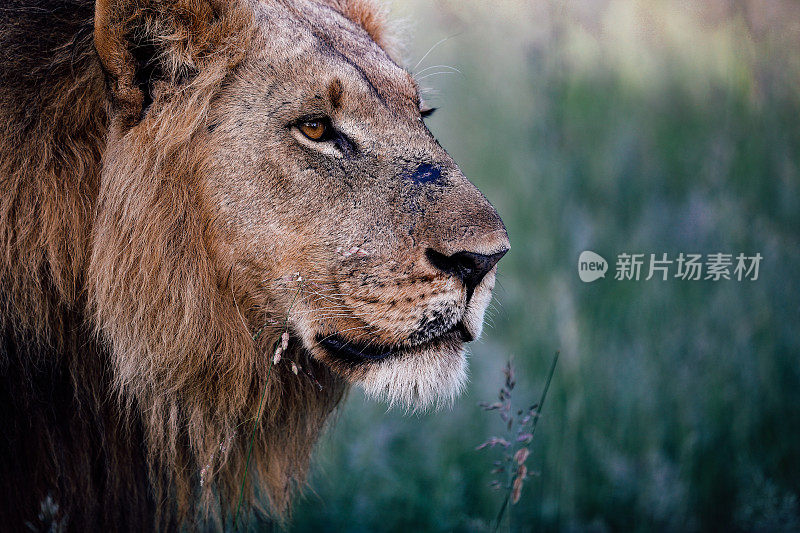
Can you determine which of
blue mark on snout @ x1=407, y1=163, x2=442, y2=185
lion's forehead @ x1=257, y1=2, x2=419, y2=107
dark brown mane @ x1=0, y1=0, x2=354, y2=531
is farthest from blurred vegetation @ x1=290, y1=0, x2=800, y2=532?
dark brown mane @ x1=0, y1=0, x2=354, y2=531

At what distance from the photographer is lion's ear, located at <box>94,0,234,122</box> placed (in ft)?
6.64

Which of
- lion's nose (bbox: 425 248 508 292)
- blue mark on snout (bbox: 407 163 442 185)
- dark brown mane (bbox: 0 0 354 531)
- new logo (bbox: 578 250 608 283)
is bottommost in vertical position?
dark brown mane (bbox: 0 0 354 531)

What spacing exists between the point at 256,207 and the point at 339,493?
2.06 meters

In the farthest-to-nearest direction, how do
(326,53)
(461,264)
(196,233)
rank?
1. (326,53)
2. (196,233)
3. (461,264)

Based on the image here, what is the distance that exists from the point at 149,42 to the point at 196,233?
21.5 inches

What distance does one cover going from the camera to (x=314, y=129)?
2.24 m

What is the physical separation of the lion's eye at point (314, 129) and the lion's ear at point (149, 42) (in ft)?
1.12

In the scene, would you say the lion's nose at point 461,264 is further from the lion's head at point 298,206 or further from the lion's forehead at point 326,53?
the lion's forehead at point 326,53

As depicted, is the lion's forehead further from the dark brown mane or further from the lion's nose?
the lion's nose

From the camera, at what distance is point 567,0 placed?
395cm

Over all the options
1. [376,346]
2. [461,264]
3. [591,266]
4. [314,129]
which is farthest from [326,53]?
[591,266]

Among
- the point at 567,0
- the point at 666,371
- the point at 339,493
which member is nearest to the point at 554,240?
the point at 666,371

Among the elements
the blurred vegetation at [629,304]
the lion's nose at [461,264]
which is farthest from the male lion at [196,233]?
the blurred vegetation at [629,304]

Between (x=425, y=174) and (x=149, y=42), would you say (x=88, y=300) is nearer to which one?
(x=149, y=42)
